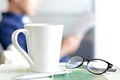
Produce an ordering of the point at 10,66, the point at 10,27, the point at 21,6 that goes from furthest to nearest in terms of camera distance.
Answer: the point at 21,6, the point at 10,27, the point at 10,66

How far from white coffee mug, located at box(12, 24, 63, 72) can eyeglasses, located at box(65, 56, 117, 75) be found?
0.07 m

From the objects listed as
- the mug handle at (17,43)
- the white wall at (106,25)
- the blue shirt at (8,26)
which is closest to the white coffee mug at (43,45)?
the mug handle at (17,43)

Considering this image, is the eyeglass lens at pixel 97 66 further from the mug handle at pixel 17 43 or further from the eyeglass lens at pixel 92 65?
the mug handle at pixel 17 43

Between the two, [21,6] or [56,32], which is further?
[21,6]

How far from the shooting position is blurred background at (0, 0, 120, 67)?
2.33 meters

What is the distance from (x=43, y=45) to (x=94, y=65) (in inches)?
4.8

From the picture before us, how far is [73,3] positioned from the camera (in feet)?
7.91

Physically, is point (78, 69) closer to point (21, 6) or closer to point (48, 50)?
point (48, 50)

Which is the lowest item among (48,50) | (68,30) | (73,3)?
(68,30)

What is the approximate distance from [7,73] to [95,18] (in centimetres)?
188

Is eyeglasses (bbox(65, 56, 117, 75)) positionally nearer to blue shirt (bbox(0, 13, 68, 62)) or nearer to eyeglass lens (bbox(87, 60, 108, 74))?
eyeglass lens (bbox(87, 60, 108, 74))

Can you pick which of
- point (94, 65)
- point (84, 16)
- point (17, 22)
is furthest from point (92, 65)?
point (84, 16)

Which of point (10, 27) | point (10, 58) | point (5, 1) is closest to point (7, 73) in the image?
point (10, 58)

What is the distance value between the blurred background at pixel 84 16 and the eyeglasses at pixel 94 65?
1.69 m
